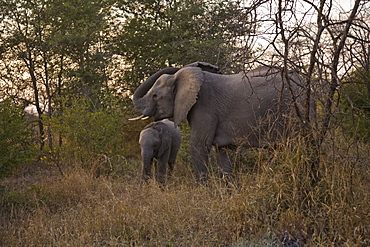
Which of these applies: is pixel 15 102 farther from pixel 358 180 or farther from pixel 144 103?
pixel 358 180

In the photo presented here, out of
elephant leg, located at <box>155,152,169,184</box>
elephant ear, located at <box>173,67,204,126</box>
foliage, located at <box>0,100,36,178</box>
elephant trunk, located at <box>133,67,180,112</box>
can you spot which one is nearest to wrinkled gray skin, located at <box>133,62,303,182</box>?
elephant ear, located at <box>173,67,204,126</box>

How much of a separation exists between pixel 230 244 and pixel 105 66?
11.2m

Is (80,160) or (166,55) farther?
(166,55)

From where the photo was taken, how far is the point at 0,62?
1345 centimetres

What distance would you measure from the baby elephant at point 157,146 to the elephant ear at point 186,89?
121 centimetres

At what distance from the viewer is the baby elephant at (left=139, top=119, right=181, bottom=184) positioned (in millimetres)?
8156

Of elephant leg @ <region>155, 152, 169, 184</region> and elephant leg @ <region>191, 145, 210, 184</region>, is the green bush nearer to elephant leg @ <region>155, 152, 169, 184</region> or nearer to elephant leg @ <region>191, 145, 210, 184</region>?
elephant leg @ <region>155, 152, 169, 184</region>

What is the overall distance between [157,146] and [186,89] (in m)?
1.83

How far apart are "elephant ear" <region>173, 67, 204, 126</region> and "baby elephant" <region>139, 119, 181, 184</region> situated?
121cm

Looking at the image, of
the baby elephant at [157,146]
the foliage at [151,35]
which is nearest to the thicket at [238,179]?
the baby elephant at [157,146]

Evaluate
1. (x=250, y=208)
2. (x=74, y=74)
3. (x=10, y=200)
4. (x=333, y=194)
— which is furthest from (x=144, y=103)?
(x=74, y=74)

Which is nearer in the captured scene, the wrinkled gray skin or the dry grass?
the dry grass

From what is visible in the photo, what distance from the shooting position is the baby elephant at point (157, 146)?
26.8 ft

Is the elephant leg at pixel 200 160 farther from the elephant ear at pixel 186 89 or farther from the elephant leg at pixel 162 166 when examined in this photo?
the elephant leg at pixel 162 166
